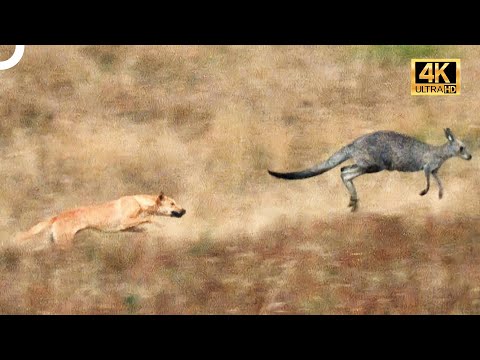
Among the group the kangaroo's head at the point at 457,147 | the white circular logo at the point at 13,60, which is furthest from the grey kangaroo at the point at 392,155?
the white circular logo at the point at 13,60

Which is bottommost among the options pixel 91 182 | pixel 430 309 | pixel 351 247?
pixel 430 309

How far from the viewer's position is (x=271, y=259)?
7312 millimetres

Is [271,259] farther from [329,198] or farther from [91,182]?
[91,182]

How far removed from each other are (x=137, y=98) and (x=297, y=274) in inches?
67.5

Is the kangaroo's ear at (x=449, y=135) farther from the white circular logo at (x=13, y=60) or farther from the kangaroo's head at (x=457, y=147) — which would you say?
the white circular logo at (x=13, y=60)

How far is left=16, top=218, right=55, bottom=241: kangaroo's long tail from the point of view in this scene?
24.1 feet

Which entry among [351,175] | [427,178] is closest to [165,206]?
[351,175]

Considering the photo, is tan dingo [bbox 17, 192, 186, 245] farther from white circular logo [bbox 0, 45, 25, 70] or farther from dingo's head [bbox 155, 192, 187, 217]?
white circular logo [bbox 0, 45, 25, 70]

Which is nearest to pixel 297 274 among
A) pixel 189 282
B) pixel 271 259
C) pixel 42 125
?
pixel 271 259

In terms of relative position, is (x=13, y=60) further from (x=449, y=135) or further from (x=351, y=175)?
(x=449, y=135)

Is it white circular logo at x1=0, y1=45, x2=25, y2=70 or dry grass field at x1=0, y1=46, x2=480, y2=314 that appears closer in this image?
dry grass field at x1=0, y1=46, x2=480, y2=314

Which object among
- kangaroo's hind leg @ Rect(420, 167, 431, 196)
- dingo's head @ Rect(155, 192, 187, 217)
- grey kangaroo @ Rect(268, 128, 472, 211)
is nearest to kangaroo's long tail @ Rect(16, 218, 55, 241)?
dingo's head @ Rect(155, 192, 187, 217)

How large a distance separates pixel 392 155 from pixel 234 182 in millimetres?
1151

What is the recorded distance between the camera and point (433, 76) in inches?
294
